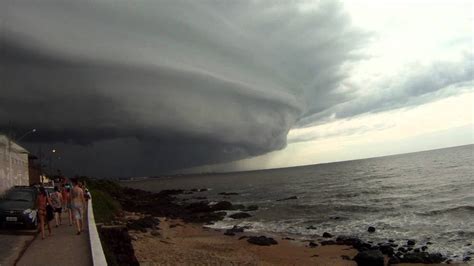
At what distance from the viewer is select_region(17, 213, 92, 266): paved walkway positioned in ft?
31.9

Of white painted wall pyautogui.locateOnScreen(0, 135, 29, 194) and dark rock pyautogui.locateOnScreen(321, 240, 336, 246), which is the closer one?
dark rock pyautogui.locateOnScreen(321, 240, 336, 246)

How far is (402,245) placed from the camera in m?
23.3

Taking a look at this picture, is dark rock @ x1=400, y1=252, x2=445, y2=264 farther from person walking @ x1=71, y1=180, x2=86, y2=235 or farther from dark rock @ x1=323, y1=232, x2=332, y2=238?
person walking @ x1=71, y1=180, x2=86, y2=235

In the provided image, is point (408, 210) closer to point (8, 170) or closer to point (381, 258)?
point (381, 258)

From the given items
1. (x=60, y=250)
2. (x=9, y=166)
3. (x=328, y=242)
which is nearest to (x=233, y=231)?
(x=328, y=242)

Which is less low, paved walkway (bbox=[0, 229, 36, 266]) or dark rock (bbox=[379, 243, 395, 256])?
paved walkway (bbox=[0, 229, 36, 266])

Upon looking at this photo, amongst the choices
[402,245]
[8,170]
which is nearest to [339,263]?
[402,245]

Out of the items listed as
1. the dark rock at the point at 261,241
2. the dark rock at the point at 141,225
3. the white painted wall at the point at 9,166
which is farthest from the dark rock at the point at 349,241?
the white painted wall at the point at 9,166

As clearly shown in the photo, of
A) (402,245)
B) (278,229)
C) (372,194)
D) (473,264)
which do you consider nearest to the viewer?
(473,264)

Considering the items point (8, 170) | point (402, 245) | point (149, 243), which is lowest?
point (402, 245)

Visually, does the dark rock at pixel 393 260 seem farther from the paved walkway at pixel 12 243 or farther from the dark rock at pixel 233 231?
the paved walkway at pixel 12 243

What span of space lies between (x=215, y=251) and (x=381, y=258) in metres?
8.57

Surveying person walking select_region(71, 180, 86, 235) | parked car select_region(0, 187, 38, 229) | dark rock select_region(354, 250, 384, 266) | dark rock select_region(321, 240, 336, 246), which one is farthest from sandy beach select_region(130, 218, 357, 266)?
parked car select_region(0, 187, 38, 229)

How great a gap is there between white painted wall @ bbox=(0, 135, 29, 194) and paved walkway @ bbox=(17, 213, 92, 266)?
21.5 meters
